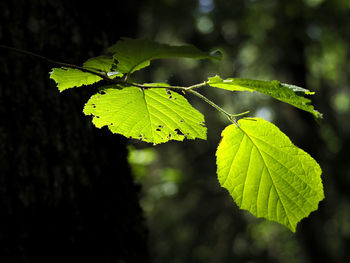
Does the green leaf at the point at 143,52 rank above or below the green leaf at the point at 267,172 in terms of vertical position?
above

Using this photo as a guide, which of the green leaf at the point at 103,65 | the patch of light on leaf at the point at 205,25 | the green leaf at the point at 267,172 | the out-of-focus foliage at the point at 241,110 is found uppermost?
the patch of light on leaf at the point at 205,25

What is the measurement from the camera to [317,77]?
26.6 ft

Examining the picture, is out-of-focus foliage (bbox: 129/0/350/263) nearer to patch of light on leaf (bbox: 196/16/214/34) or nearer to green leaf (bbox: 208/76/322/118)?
patch of light on leaf (bbox: 196/16/214/34)

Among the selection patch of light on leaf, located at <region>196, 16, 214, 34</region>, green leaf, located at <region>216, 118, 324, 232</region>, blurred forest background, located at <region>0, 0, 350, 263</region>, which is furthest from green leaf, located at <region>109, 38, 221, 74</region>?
patch of light on leaf, located at <region>196, 16, 214, 34</region>

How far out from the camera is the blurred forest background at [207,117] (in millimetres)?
1229

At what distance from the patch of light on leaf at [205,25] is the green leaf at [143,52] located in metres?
4.76

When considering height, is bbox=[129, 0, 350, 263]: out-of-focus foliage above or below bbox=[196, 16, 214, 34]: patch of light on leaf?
below

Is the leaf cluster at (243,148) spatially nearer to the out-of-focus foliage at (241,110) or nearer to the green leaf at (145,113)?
the green leaf at (145,113)

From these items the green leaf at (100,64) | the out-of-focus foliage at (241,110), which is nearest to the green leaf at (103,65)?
the green leaf at (100,64)

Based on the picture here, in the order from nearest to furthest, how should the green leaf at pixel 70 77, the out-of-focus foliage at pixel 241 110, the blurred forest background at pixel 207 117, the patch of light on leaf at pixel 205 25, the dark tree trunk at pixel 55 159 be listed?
the green leaf at pixel 70 77 < the dark tree trunk at pixel 55 159 < the blurred forest background at pixel 207 117 < the out-of-focus foliage at pixel 241 110 < the patch of light on leaf at pixel 205 25

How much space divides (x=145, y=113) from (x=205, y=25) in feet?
16.5

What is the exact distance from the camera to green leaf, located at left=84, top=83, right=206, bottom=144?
670mm

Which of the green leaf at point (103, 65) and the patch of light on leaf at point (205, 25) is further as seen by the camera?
the patch of light on leaf at point (205, 25)

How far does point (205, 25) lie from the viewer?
5.41 m
